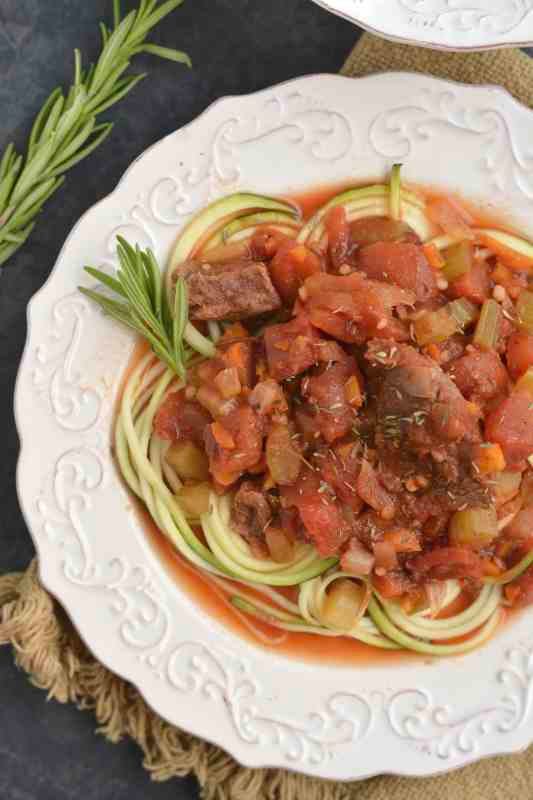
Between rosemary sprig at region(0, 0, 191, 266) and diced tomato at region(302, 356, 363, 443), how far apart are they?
151 cm

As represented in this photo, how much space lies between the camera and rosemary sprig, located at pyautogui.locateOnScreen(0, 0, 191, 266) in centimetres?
402

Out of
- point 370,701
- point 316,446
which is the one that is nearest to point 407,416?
point 316,446

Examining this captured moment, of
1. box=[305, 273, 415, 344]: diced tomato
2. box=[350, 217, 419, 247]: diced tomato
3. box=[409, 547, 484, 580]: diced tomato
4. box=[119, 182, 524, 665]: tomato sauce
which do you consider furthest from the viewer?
box=[119, 182, 524, 665]: tomato sauce

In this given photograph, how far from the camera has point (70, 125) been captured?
405cm

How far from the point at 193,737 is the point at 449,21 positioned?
3.56 meters

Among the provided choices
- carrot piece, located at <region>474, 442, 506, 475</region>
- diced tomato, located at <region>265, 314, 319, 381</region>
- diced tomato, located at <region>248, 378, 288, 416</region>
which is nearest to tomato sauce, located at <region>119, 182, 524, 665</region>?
diced tomato, located at <region>265, 314, 319, 381</region>

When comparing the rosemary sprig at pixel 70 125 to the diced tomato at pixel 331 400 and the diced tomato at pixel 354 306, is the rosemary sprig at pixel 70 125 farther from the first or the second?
the diced tomato at pixel 331 400

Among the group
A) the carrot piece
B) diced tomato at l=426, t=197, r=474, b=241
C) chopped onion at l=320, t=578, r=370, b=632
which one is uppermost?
diced tomato at l=426, t=197, r=474, b=241

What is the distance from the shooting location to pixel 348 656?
13.7ft

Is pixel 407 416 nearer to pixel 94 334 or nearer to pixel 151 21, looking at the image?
pixel 94 334

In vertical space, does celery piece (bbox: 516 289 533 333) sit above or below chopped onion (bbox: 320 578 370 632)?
above

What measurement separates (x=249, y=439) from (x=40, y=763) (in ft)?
6.81

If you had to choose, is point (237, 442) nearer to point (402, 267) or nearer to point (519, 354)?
point (402, 267)

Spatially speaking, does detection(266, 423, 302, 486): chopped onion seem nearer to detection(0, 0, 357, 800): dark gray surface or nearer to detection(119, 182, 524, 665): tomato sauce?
detection(119, 182, 524, 665): tomato sauce
